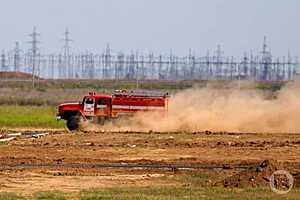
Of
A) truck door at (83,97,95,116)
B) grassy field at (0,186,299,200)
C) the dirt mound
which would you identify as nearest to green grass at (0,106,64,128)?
truck door at (83,97,95,116)

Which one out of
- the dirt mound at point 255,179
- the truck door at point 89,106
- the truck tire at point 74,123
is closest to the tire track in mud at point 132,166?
the dirt mound at point 255,179

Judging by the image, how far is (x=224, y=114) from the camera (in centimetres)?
6216

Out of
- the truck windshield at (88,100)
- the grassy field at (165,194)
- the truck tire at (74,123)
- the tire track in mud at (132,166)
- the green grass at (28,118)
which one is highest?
the truck windshield at (88,100)

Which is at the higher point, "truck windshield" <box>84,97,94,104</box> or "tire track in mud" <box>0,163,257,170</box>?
"truck windshield" <box>84,97,94,104</box>

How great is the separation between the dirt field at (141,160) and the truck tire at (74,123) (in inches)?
151

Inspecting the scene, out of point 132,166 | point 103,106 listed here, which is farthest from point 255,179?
point 103,106

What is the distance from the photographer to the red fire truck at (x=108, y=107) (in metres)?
57.8

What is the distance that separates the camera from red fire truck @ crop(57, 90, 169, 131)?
2277 inches

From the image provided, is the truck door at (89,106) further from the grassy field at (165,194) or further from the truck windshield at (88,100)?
the grassy field at (165,194)

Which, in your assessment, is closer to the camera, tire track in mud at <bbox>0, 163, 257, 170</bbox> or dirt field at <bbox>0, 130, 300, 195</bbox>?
dirt field at <bbox>0, 130, 300, 195</bbox>

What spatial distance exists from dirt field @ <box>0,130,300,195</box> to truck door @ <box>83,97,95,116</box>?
14.6ft

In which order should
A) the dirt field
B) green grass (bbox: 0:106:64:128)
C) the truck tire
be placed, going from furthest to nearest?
1. green grass (bbox: 0:106:64:128)
2. the truck tire
3. the dirt field

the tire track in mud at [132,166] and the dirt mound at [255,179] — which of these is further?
the tire track in mud at [132,166]

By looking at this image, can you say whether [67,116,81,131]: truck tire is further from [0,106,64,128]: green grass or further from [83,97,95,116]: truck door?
[0,106,64,128]: green grass
